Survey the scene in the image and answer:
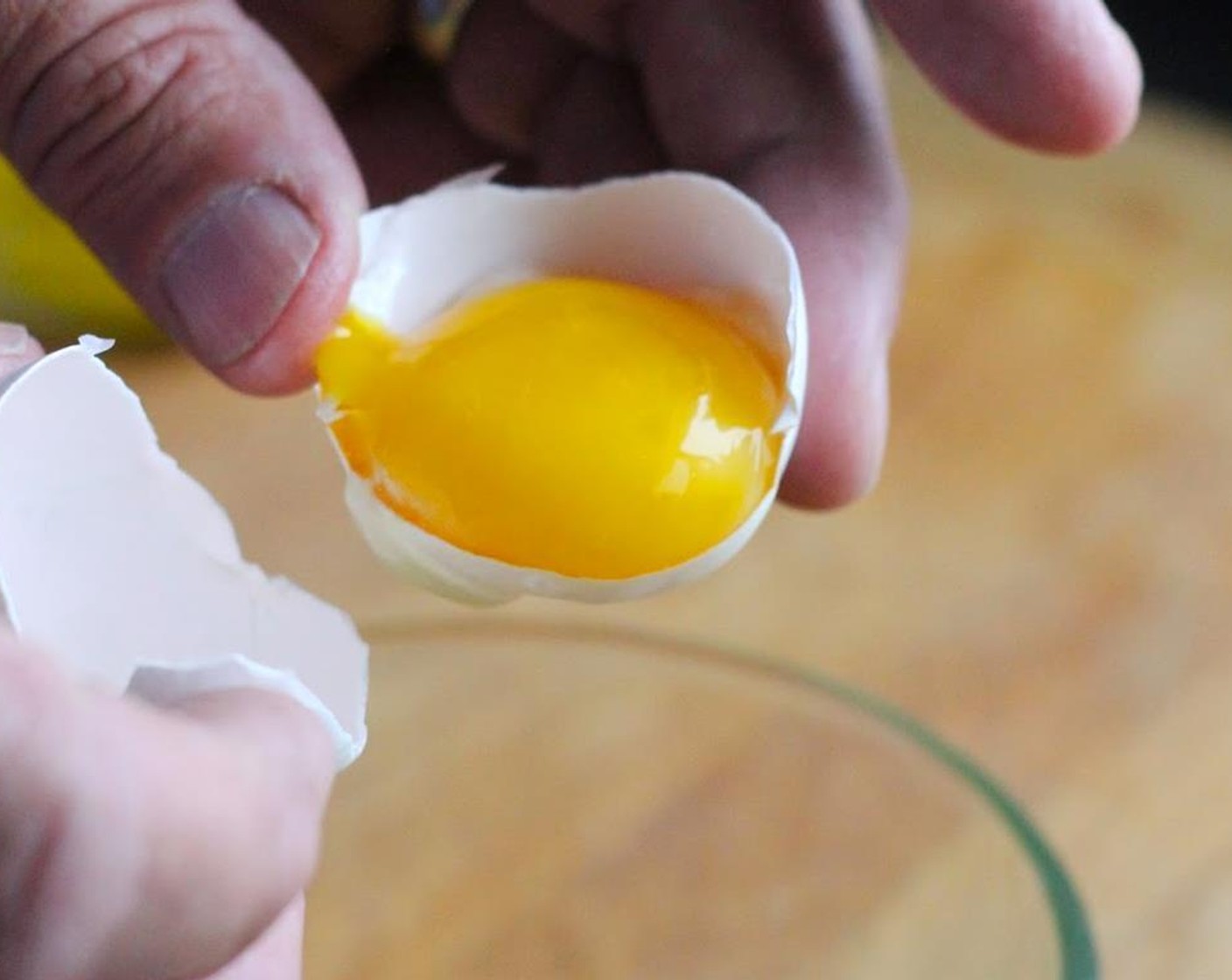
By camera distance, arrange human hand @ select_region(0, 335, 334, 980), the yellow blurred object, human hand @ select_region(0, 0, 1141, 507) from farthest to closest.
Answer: the yellow blurred object
human hand @ select_region(0, 0, 1141, 507)
human hand @ select_region(0, 335, 334, 980)

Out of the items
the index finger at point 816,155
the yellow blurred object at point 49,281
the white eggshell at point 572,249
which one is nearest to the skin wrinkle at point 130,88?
the white eggshell at point 572,249

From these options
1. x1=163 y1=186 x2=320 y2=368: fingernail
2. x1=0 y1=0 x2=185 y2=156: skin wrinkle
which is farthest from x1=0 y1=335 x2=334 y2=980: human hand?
x1=0 y1=0 x2=185 y2=156: skin wrinkle

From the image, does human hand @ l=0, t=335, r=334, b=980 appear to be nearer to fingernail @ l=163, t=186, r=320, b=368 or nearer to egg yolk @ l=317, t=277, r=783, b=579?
egg yolk @ l=317, t=277, r=783, b=579

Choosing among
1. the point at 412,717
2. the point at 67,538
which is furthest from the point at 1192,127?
the point at 67,538

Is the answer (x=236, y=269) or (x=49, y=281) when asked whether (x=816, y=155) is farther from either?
(x=49, y=281)

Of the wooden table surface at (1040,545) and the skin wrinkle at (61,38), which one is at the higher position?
the skin wrinkle at (61,38)

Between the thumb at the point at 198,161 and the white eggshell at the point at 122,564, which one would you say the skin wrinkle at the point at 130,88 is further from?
the white eggshell at the point at 122,564
